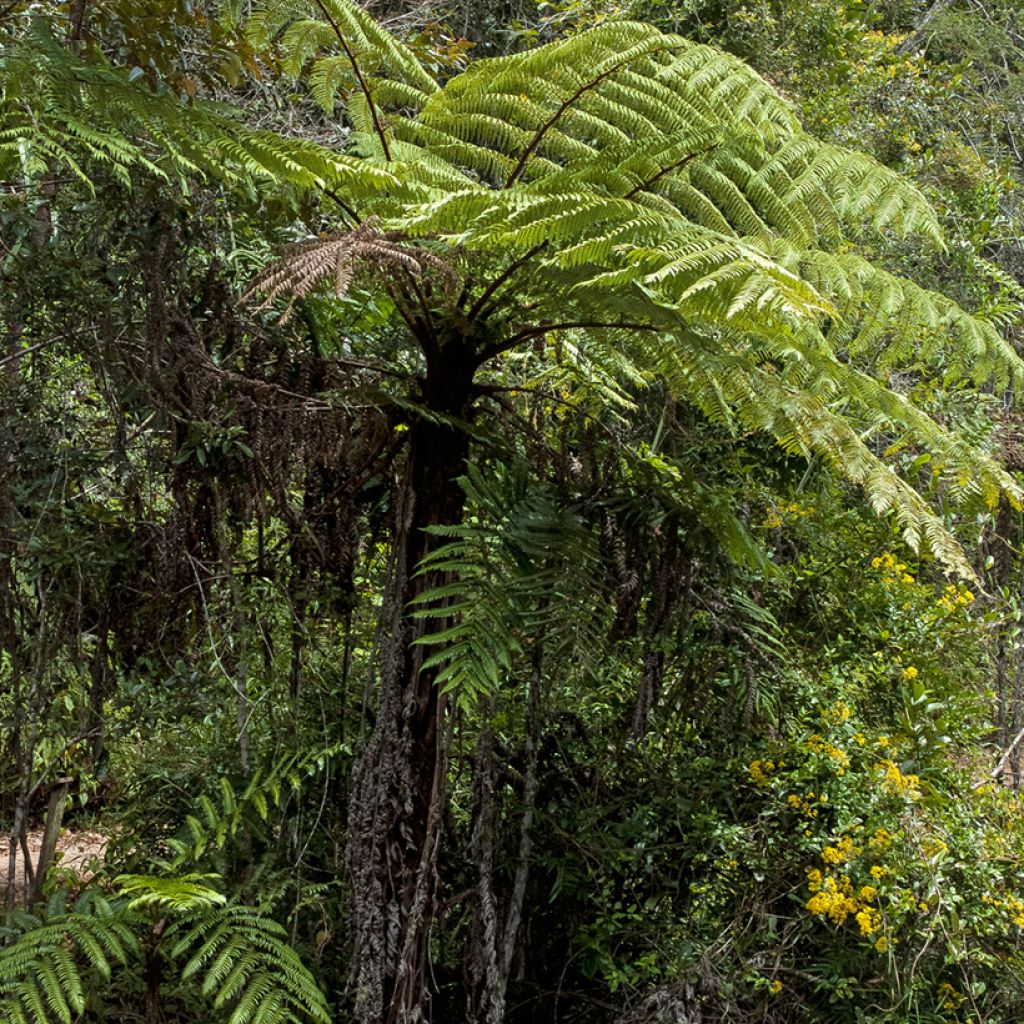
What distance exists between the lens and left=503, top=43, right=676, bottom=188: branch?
2.02 m

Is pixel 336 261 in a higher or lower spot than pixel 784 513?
higher

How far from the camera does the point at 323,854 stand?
8.44ft

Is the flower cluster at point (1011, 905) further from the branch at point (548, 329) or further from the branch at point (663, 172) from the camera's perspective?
the branch at point (663, 172)

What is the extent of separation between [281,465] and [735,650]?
125 centimetres

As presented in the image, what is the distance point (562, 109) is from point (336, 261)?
2.24 ft

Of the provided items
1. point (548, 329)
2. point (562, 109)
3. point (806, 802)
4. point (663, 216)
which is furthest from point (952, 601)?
point (562, 109)

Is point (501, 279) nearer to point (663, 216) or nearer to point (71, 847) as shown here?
point (663, 216)

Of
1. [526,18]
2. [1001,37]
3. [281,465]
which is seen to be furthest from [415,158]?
[1001,37]

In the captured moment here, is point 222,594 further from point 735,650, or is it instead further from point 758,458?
point 758,458

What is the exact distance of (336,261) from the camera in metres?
1.61

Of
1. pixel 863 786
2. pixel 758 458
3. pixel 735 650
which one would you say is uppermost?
pixel 758 458

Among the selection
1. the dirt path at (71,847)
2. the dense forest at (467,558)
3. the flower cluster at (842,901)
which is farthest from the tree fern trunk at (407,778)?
the dirt path at (71,847)

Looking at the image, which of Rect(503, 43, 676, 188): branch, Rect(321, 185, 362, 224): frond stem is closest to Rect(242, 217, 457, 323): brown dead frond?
Rect(321, 185, 362, 224): frond stem

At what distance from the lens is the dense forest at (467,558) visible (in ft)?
6.49
